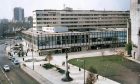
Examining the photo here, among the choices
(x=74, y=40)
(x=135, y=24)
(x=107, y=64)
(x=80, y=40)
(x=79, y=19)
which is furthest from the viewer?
(x=79, y=19)

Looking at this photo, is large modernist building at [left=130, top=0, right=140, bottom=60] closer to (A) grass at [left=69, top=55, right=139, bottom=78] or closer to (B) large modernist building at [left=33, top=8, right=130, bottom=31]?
(A) grass at [left=69, top=55, right=139, bottom=78]

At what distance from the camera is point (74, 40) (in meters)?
108

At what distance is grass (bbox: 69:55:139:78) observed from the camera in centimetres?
6926

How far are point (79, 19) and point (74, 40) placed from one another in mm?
45659

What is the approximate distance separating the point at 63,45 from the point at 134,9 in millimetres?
27933

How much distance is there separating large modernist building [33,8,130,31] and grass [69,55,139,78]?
58.5m

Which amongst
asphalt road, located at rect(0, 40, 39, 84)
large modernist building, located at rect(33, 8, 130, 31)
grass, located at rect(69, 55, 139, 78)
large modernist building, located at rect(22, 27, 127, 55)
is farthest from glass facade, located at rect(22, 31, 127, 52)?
large modernist building, located at rect(33, 8, 130, 31)

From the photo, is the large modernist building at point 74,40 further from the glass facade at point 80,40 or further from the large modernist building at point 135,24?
the large modernist building at point 135,24

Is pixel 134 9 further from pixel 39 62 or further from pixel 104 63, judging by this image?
pixel 39 62

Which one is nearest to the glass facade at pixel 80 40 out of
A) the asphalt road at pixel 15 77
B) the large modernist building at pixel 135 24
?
the large modernist building at pixel 135 24

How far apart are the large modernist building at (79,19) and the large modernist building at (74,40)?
67.0ft

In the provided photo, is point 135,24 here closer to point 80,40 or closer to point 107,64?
point 107,64

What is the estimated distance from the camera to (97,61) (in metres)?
84.6

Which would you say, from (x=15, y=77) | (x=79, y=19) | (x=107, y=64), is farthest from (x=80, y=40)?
(x=15, y=77)
